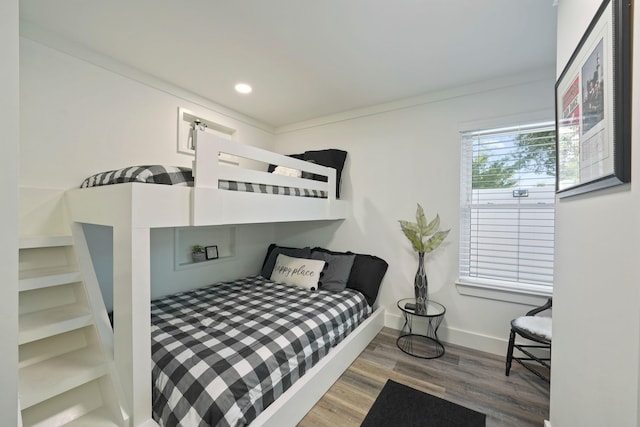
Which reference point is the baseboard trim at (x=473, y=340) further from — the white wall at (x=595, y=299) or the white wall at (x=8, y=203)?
the white wall at (x=8, y=203)

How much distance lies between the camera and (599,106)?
0.86 meters

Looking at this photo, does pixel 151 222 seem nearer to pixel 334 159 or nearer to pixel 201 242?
pixel 201 242


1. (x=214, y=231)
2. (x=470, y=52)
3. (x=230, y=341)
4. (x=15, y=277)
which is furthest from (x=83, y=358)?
(x=470, y=52)

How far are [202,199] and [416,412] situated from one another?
186cm

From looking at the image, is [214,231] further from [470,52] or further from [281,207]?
[470,52]

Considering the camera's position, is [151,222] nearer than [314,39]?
Yes

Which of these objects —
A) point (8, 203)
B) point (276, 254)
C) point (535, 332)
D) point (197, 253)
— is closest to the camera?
point (8, 203)

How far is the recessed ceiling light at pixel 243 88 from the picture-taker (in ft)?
8.12

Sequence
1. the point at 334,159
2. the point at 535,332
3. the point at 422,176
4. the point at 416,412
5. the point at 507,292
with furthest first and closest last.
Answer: the point at 334,159 < the point at 422,176 < the point at 507,292 < the point at 535,332 < the point at 416,412

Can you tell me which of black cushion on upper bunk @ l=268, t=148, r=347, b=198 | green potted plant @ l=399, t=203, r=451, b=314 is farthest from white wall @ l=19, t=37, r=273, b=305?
green potted plant @ l=399, t=203, r=451, b=314

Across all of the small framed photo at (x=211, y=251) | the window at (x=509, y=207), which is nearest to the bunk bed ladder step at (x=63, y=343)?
the small framed photo at (x=211, y=251)

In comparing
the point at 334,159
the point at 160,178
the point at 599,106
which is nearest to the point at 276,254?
the point at 334,159

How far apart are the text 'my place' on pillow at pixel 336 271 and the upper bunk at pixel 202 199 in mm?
809

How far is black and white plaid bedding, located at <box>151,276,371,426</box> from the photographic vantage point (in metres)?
1.25
